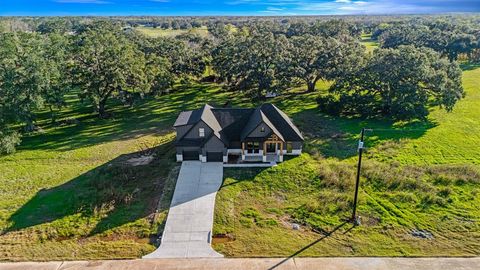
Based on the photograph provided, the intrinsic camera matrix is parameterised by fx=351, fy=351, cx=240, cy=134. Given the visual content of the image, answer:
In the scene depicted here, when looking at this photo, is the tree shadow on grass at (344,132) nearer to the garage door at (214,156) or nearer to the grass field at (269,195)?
the grass field at (269,195)

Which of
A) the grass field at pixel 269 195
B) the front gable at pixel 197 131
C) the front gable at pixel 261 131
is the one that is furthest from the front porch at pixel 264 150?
the front gable at pixel 197 131

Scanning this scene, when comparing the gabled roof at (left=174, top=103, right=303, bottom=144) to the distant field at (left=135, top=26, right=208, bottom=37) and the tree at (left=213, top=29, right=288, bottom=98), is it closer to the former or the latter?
the tree at (left=213, top=29, right=288, bottom=98)

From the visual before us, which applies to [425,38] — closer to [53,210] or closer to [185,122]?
[185,122]

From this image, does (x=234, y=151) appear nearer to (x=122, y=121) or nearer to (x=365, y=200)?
(x=365, y=200)

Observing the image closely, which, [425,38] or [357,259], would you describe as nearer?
[357,259]

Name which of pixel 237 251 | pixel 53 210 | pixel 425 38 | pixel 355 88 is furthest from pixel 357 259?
pixel 425 38

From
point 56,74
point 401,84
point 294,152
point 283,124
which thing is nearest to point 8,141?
point 56,74
